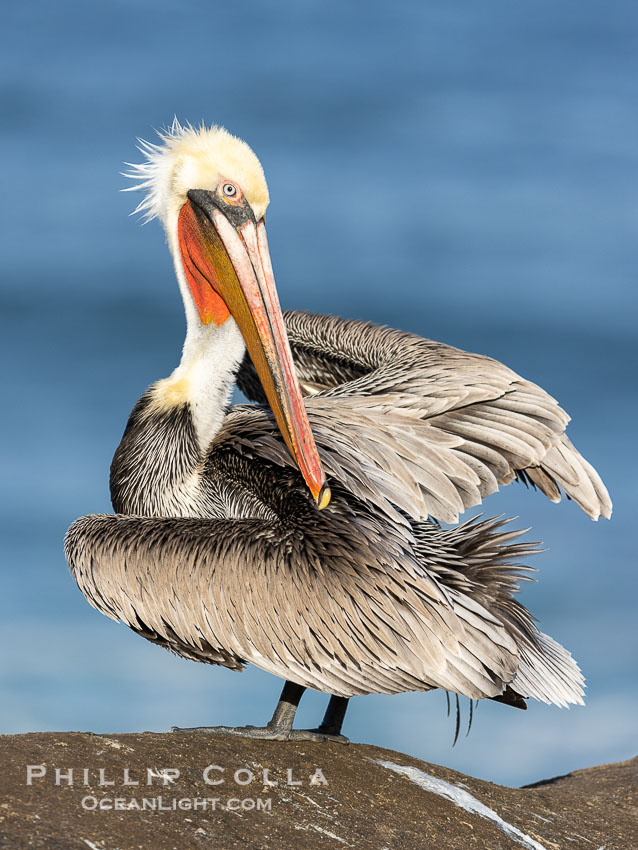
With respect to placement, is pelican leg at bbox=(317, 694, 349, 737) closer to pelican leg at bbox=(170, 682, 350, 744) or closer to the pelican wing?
pelican leg at bbox=(170, 682, 350, 744)

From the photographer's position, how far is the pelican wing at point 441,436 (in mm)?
6242

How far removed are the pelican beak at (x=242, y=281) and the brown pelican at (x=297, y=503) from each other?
13mm

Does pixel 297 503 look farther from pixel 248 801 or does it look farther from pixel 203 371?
pixel 248 801

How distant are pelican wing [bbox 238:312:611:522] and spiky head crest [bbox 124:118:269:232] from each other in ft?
4.84

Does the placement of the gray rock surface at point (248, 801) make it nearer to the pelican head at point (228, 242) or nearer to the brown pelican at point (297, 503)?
the brown pelican at point (297, 503)

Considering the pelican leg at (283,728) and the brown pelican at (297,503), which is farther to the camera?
the pelican leg at (283,728)

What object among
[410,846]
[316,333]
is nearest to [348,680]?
[410,846]

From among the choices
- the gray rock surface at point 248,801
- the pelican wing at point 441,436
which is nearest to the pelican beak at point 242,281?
the pelican wing at point 441,436

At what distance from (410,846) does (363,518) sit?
65.8 inches

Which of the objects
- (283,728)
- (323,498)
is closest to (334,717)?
(283,728)

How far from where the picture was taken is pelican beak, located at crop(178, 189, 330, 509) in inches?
254

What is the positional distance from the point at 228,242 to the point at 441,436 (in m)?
1.77

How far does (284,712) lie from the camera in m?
5.94

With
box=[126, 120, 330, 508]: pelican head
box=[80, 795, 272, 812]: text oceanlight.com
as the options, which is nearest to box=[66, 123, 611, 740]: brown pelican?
box=[126, 120, 330, 508]: pelican head
